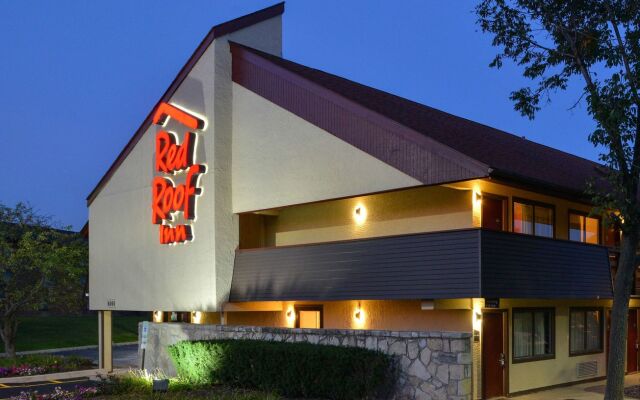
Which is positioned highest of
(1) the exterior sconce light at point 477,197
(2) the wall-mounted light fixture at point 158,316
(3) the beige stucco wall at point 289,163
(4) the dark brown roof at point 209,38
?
(4) the dark brown roof at point 209,38

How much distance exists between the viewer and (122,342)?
151ft

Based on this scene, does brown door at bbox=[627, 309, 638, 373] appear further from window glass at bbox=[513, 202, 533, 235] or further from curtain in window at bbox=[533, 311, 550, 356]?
window glass at bbox=[513, 202, 533, 235]

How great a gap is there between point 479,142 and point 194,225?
9.38 metres

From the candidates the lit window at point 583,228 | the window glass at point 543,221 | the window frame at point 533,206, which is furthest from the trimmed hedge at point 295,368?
the lit window at point 583,228

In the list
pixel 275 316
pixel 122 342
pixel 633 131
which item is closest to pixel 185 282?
pixel 275 316

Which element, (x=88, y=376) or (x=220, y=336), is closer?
(x=220, y=336)

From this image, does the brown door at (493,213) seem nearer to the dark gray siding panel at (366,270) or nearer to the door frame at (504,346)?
the dark gray siding panel at (366,270)

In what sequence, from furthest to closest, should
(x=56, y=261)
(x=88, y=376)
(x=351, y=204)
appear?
(x=56, y=261) < (x=88, y=376) < (x=351, y=204)

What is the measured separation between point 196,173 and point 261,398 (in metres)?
9.91

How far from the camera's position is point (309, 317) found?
76.7ft

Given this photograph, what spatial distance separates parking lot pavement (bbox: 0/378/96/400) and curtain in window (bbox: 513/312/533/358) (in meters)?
13.2

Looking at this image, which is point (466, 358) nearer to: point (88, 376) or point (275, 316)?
point (275, 316)

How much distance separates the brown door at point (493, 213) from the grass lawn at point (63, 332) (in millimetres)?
32062

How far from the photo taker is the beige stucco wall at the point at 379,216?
19172 mm
